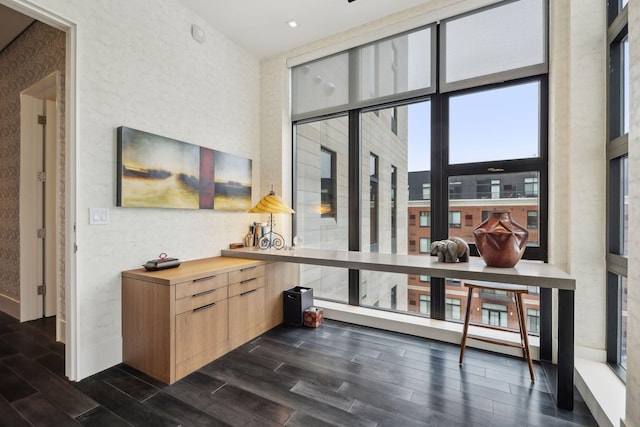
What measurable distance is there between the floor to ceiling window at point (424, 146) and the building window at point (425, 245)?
1 cm

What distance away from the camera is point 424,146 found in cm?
293

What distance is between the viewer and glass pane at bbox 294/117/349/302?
345 centimetres

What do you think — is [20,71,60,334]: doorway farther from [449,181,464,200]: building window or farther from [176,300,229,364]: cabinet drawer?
[449,181,464,200]: building window

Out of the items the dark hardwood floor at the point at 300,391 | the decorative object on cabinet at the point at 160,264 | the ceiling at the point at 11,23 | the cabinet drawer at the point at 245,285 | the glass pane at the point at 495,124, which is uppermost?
the ceiling at the point at 11,23

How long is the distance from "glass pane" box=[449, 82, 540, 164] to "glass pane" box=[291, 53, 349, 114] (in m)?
1.24

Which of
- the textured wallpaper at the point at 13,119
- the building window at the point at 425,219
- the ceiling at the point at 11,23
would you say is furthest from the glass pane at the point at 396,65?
the ceiling at the point at 11,23

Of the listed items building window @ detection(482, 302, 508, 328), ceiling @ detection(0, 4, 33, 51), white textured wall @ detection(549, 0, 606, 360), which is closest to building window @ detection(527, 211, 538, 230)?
white textured wall @ detection(549, 0, 606, 360)

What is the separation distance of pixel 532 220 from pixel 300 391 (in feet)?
7.62

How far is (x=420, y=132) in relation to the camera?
9.77 ft

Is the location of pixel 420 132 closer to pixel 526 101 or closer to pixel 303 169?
pixel 526 101

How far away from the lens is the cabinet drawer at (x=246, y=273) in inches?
102

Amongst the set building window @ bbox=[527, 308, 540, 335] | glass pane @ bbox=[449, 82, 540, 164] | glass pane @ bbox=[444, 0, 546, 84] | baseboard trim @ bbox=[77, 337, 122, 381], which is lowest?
baseboard trim @ bbox=[77, 337, 122, 381]

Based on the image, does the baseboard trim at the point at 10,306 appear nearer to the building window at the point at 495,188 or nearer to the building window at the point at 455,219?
the building window at the point at 455,219

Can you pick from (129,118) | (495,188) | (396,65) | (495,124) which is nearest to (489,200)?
(495,188)
